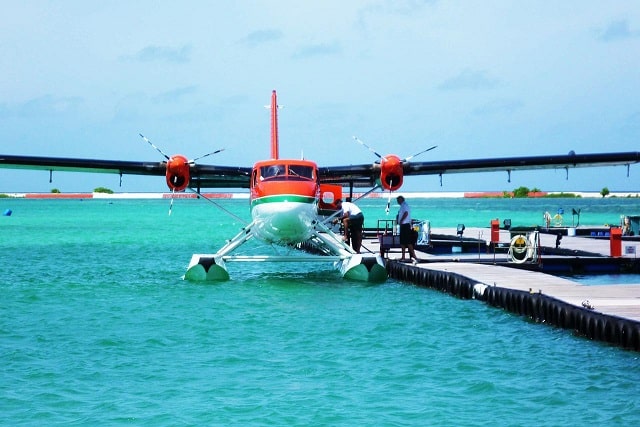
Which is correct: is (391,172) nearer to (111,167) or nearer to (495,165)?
(495,165)

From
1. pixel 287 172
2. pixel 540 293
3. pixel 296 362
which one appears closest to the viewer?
pixel 296 362

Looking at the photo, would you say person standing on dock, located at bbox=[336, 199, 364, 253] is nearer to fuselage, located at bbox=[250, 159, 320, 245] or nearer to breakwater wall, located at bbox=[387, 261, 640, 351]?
breakwater wall, located at bbox=[387, 261, 640, 351]

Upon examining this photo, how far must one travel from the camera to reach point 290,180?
20.0 metres

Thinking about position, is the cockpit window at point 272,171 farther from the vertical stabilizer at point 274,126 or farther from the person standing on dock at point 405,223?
the vertical stabilizer at point 274,126

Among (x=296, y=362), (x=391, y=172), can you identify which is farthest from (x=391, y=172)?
(x=296, y=362)

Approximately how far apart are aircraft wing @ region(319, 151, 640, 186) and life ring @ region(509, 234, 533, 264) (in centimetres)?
199

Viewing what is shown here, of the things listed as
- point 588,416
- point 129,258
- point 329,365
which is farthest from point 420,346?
point 129,258

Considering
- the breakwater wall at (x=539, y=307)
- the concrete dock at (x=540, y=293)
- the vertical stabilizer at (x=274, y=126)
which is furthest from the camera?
the vertical stabilizer at (x=274, y=126)

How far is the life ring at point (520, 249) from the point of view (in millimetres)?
23203

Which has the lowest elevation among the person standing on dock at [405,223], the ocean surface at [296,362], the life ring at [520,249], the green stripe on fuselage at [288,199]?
the ocean surface at [296,362]

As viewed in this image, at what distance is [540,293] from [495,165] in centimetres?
820

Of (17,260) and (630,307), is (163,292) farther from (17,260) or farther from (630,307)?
(17,260)

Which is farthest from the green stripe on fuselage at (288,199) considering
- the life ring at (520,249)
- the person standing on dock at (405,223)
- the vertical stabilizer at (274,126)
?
the vertical stabilizer at (274,126)

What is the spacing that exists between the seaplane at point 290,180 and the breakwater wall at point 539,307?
1.92m
